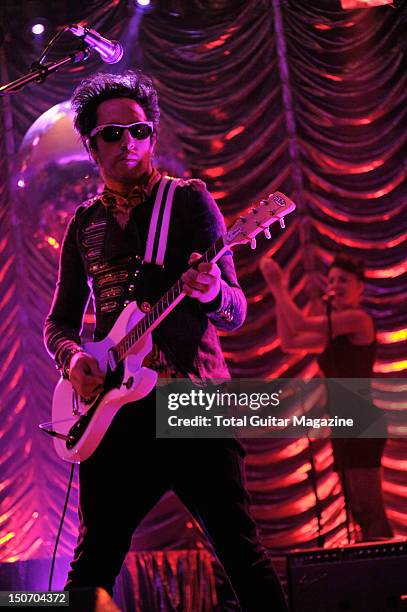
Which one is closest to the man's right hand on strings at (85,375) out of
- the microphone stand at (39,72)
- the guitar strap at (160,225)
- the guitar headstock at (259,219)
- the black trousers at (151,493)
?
the black trousers at (151,493)

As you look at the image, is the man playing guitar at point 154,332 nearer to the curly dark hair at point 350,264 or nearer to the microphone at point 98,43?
the microphone at point 98,43

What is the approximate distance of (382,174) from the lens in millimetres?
4637

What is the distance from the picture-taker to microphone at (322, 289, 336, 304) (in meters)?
4.43

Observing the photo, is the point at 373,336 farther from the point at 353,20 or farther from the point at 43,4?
the point at 43,4

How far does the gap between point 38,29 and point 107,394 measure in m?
3.30

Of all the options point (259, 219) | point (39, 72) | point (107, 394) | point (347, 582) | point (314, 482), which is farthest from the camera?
point (314, 482)

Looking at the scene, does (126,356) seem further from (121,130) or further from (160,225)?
(121,130)

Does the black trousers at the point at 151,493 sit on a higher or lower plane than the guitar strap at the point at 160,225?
lower

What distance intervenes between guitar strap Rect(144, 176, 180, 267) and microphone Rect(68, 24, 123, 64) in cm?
67

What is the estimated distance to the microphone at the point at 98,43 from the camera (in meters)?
2.77

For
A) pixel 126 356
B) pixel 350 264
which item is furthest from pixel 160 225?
pixel 350 264

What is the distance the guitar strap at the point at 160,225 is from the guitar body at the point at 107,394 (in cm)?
15

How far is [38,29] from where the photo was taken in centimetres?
488

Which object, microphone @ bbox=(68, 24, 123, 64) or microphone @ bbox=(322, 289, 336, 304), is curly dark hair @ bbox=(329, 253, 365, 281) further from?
microphone @ bbox=(68, 24, 123, 64)
